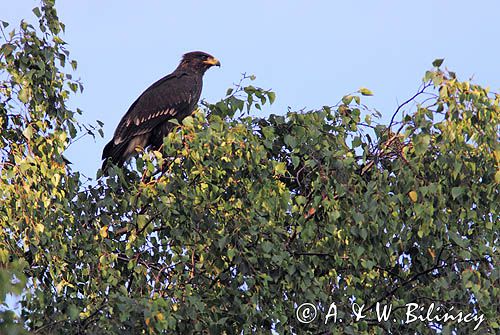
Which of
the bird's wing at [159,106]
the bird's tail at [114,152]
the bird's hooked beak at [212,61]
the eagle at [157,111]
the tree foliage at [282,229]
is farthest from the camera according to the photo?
the bird's hooked beak at [212,61]

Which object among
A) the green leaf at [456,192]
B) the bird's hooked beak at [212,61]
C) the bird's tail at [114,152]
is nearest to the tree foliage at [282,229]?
the green leaf at [456,192]

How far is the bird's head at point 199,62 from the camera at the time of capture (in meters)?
15.9

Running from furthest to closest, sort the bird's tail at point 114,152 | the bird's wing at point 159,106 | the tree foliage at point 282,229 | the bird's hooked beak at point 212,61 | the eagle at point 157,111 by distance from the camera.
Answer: the bird's hooked beak at point 212,61 → the bird's wing at point 159,106 → the eagle at point 157,111 → the bird's tail at point 114,152 → the tree foliage at point 282,229

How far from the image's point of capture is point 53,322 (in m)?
8.53

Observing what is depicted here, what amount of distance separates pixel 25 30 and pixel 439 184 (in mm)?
4119

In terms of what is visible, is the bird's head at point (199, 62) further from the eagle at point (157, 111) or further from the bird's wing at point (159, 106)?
the bird's wing at point (159, 106)

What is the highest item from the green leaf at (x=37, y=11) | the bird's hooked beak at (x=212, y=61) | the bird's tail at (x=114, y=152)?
the bird's hooked beak at (x=212, y=61)

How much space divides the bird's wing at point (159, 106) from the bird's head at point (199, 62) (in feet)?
1.58

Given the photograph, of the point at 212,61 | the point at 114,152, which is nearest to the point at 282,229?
the point at 114,152

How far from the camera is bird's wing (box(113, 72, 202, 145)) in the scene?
582 inches

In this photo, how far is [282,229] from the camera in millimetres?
9039

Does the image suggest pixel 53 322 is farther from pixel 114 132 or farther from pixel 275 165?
pixel 114 132

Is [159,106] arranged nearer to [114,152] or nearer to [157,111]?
[157,111]

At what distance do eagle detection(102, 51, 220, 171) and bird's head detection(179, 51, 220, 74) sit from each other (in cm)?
17
